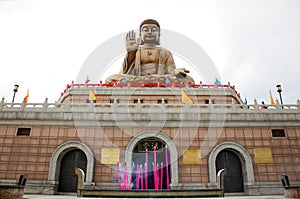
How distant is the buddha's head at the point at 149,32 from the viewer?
83.0 feet

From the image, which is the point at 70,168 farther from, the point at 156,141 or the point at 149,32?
the point at 149,32

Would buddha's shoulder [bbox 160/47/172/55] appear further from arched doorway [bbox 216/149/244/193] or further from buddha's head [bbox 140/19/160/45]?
arched doorway [bbox 216/149/244/193]

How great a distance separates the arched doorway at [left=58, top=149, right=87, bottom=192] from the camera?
12.9m

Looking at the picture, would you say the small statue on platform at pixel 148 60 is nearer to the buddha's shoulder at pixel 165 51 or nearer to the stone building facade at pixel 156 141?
the buddha's shoulder at pixel 165 51

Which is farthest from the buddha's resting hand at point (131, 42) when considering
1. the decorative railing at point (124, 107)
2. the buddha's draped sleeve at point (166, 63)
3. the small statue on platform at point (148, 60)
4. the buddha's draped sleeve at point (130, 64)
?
the decorative railing at point (124, 107)

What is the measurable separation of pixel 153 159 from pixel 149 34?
15.8 metres

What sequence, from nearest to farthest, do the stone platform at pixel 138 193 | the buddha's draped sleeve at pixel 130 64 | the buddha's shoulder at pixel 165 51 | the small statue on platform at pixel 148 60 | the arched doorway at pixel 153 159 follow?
the stone platform at pixel 138 193, the arched doorway at pixel 153 159, the small statue on platform at pixel 148 60, the buddha's draped sleeve at pixel 130 64, the buddha's shoulder at pixel 165 51

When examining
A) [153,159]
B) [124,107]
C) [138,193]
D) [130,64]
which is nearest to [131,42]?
[130,64]

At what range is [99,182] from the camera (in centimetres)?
1270

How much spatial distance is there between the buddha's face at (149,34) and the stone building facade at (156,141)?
1278 cm

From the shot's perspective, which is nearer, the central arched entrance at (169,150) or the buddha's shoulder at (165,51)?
the central arched entrance at (169,150)

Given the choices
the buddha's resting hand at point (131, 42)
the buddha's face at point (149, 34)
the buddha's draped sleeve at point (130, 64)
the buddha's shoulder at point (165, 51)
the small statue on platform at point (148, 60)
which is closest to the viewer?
the small statue on platform at point (148, 60)

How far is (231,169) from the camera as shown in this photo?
43.9ft

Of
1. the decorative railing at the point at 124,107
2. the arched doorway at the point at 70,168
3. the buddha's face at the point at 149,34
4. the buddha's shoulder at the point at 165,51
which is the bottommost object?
the arched doorway at the point at 70,168
